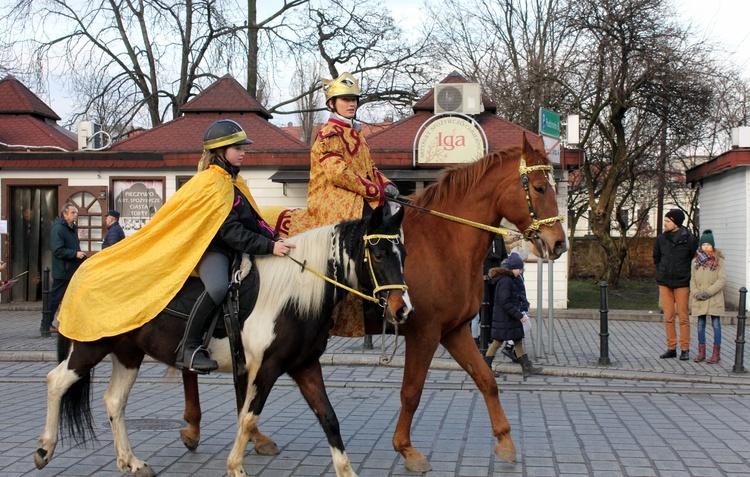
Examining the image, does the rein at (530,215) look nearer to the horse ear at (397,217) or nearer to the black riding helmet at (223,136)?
the horse ear at (397,217)

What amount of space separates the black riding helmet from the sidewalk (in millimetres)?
5740

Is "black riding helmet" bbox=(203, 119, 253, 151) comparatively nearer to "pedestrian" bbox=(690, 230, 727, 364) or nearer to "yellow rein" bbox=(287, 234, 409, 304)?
A: "yellow rein" bbox=(287, 234, 409, 304)

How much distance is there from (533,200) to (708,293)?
621 centimetres

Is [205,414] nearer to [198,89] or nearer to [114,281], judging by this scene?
[114,281]

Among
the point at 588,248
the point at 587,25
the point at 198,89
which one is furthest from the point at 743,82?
the point at 198,89

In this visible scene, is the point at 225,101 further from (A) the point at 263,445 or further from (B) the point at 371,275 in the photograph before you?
(B) the point at 371,275

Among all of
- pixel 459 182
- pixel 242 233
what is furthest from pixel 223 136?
pixel 459 182

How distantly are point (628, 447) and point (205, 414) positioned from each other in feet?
13.3

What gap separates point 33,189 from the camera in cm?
1859

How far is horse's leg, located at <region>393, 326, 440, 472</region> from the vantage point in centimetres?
590

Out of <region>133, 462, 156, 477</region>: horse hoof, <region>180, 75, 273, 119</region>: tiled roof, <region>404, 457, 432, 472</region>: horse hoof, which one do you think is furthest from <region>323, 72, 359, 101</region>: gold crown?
<region>180, 75, 273, 119</region>: tiled roof

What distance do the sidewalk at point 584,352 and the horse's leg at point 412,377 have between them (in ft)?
15.5

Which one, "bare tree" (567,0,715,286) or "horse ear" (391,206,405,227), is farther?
"bare tree" (567,0,715,286)

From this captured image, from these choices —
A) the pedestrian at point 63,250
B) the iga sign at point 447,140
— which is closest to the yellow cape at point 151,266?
the pedestrian at point 63,250
